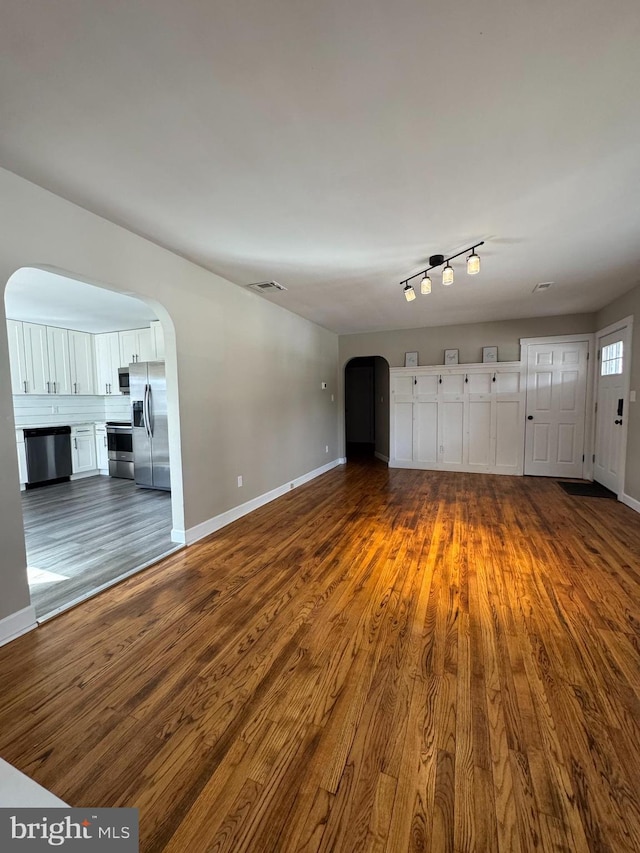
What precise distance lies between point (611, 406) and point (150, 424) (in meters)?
6.13

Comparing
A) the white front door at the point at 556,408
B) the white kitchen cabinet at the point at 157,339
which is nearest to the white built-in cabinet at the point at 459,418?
the white front door at the point at 556,408

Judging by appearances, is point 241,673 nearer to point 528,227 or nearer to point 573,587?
point 573,587

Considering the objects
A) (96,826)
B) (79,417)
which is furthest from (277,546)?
(79,417)

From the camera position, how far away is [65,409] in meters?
6.00

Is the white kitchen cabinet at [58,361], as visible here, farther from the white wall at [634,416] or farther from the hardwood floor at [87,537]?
the white wall at [634,416]

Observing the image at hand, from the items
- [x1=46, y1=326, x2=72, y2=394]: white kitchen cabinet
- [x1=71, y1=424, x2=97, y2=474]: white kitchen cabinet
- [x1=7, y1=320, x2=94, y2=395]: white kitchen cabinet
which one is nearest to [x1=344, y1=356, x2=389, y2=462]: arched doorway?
[x1=71, y1=424, x2=97, y2=474]: white kitchen cabinet

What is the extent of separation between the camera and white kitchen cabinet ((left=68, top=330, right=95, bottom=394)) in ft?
19.6

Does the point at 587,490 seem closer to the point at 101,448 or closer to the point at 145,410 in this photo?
the point at 145,410

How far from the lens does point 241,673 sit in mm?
1717

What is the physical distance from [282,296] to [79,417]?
443 centimetres

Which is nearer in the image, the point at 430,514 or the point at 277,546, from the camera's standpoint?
the point at 277,546

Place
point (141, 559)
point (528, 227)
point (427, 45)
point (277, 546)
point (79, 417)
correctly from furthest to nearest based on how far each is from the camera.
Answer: point (79, 417) < point (277, 546) < point (141, 559) < point (528, 227) < point (427, 45)

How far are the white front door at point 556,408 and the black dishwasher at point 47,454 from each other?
7.47 metres

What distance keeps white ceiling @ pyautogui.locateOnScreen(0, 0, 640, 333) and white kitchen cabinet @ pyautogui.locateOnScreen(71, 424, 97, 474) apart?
4.53 metres
